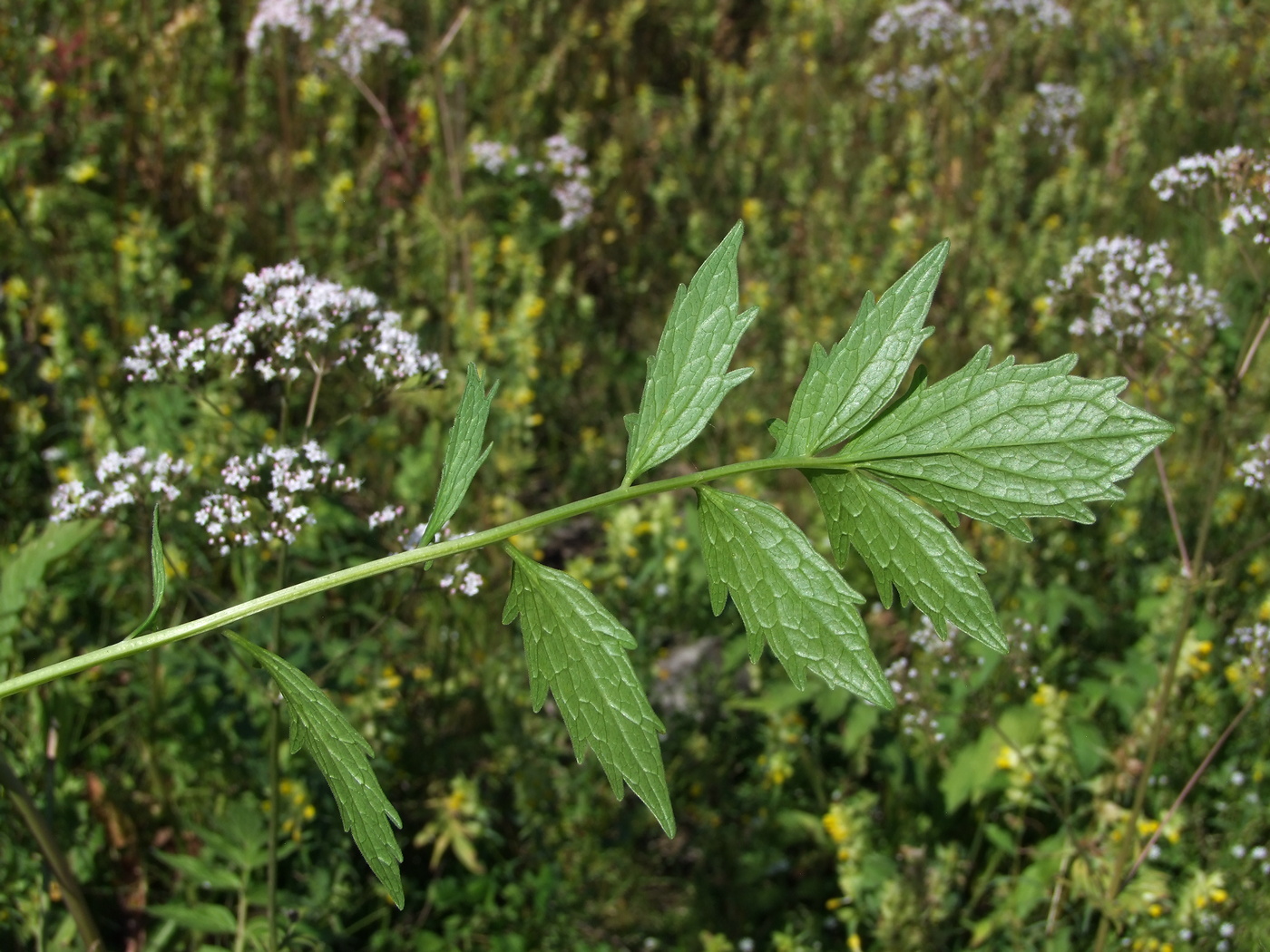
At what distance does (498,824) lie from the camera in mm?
3033

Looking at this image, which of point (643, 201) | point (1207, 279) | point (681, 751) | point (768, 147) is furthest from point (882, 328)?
point (768, 147)

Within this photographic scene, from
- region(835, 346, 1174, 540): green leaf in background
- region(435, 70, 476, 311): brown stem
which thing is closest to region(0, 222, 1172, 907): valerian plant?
region(835, 346, 1174, 540): green leaf in background

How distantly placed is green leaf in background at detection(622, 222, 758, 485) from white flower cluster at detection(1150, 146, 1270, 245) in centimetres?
118

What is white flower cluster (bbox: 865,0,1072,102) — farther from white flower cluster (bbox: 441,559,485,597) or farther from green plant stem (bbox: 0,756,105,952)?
green plant stem (bbox: 0,756,105,952)

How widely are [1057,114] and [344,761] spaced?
→ 5.49m

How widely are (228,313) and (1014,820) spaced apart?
3.56 m

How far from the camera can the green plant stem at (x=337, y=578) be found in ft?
3.12

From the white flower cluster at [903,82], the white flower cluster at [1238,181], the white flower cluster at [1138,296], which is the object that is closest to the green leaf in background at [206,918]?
the white flower cluster at [1138,296]

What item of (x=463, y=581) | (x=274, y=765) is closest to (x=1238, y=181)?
(x=463, y=581)

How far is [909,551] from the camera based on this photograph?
1088 millimetres

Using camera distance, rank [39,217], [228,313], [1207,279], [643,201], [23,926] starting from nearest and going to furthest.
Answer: [23,926] < [39,217] < [1207,279] < [228,313] < [643,201]

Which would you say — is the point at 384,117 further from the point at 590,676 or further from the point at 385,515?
the point at 590,676

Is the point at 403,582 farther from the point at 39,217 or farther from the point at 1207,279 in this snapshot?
the point at 1207,279

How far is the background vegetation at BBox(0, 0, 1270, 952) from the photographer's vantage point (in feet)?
8.59
